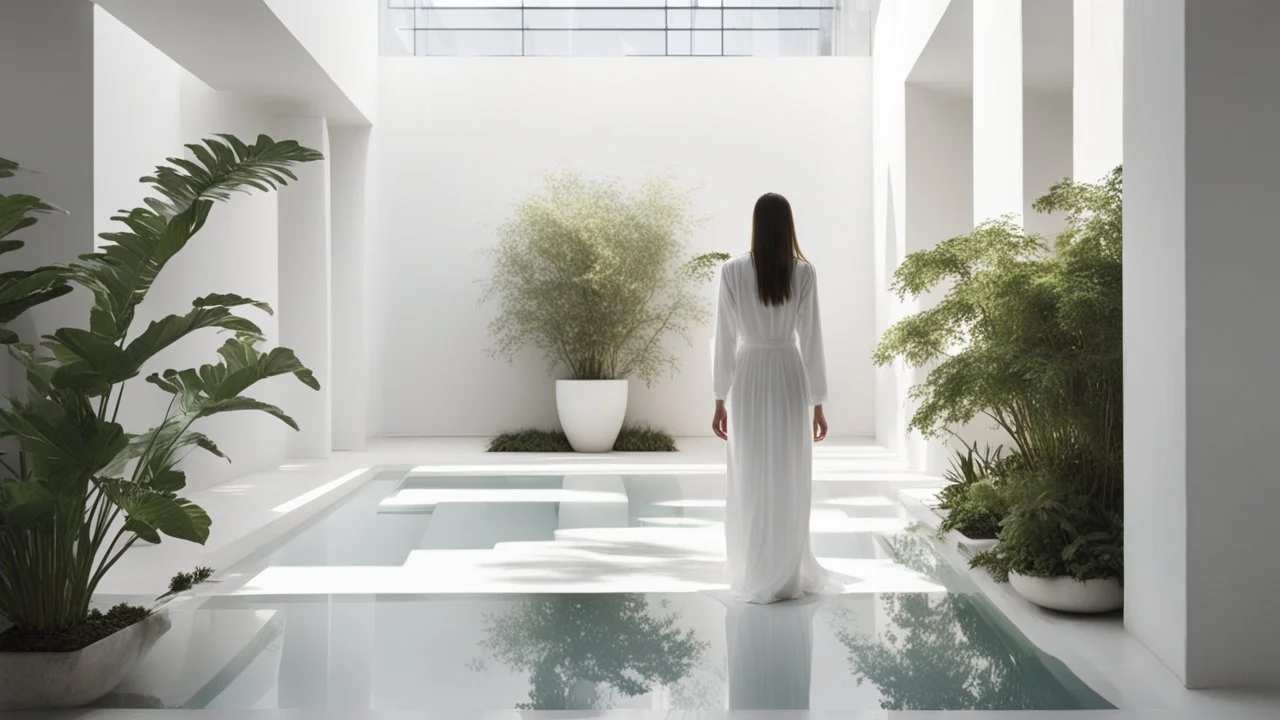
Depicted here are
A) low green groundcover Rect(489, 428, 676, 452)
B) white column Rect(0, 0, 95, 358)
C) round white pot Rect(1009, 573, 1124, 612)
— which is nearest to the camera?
round white pot Rect(1009, 573, 1124, 612)

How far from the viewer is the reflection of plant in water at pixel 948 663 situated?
3322 millimetres

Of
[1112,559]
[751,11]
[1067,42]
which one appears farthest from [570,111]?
[1112,559]

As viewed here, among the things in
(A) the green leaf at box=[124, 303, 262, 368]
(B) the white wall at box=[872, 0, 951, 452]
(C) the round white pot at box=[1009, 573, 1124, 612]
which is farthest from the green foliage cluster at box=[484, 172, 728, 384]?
(A) the green leaf at box=[124, 303, 262, 368]

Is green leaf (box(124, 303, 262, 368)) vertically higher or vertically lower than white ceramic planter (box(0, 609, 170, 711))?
higher

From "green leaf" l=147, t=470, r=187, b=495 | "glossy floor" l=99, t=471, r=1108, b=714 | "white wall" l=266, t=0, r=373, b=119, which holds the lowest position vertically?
"glossy floor" l=99, t=471, r=1108, b=714

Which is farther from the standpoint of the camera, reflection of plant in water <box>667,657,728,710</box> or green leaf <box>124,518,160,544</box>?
reflection of plant in water <box>667,657,728,710</box>

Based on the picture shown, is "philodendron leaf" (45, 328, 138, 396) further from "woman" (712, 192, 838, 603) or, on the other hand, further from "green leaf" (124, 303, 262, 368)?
"woman" (712, 192, 838, 603)

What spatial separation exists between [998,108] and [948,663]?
14.7ft

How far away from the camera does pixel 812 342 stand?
4754 mm

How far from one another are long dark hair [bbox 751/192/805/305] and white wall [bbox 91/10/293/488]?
3.36 m

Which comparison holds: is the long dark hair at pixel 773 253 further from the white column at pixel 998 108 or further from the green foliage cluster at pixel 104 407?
the white column at pixel 998 108

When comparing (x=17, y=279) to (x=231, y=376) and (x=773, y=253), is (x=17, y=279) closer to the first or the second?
(x=231, y=376)

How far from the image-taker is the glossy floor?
3.39m

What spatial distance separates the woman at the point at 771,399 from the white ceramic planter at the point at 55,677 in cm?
250
